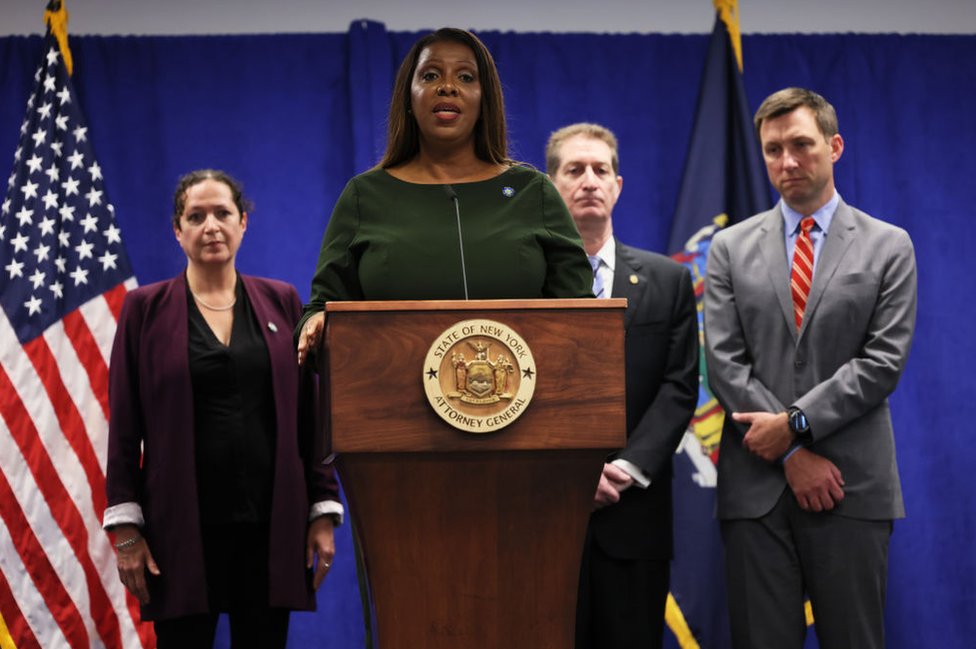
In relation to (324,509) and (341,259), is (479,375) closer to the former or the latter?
(341,259)

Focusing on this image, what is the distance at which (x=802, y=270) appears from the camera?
2.98 m

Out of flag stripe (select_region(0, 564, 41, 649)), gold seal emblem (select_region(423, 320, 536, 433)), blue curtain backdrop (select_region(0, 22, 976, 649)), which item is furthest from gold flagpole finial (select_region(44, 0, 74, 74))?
gold seal emblem (select_region(423, 320, 536, 433))

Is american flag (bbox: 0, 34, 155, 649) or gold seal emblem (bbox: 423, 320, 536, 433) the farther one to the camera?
american flag (bbox: 0, 34, 155, 649)

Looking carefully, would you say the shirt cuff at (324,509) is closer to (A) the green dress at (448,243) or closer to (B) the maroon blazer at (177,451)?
(B) the maroon blazer at (177,451)

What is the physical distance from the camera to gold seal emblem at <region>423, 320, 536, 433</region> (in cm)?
165

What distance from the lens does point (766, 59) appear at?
4.52 metres

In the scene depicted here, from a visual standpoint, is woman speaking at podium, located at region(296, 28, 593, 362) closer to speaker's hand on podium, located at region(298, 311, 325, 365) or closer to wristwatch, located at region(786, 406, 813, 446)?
speaker's hand on podium, located at region(298, 311, 325, 365)

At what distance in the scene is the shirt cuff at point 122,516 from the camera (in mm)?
2893

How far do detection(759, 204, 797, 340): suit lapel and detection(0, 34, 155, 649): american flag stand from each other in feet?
7.21

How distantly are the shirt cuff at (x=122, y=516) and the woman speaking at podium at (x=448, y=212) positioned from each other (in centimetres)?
127

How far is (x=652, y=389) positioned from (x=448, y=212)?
46.9 inches

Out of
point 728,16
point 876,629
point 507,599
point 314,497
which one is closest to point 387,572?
point 507,599

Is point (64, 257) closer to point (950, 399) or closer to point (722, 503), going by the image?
point (722, 503)

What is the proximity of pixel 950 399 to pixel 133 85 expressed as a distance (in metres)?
3.38
